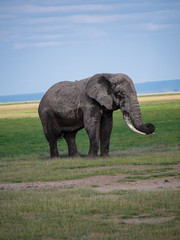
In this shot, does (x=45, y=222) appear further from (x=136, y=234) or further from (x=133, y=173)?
(x=133, y=173)

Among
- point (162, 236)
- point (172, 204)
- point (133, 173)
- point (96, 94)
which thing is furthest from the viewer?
point (96, 94)

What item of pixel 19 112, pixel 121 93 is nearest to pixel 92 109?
pixel 121 93

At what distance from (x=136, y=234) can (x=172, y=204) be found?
7.06ft

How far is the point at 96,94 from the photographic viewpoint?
1972 centimetres

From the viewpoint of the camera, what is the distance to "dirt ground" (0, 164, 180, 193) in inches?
534

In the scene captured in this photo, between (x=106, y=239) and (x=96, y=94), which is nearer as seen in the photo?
(x=106, y=239)

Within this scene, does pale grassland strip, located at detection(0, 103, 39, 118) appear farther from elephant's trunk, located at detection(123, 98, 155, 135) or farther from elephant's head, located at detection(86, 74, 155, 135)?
elephant's trunk, located at detection(123, 98, 155, 135)

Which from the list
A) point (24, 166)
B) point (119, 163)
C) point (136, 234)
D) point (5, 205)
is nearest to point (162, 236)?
point (136, 234)

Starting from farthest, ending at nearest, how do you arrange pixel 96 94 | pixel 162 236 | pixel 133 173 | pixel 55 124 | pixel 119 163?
pixel 55 124
pixel 96 94
pixel 119 163
pixel 133 173
pixel 162 236

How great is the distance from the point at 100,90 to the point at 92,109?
711 millimetres

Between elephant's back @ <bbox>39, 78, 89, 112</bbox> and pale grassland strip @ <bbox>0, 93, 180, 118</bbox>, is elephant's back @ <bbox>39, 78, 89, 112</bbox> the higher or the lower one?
the higher one

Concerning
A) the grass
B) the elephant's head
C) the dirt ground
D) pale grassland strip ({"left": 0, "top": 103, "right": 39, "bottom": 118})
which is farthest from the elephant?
pale grassland strip ({"left": 0, "top": 103, "right": 39, "bottom": 118})

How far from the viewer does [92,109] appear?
65.2 ft

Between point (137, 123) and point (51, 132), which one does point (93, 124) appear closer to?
point (137, 123)
